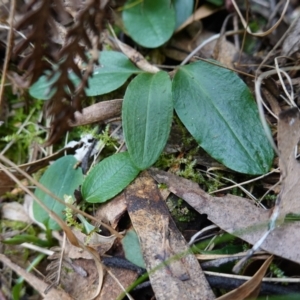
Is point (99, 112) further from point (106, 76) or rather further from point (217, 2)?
point (217, 2)

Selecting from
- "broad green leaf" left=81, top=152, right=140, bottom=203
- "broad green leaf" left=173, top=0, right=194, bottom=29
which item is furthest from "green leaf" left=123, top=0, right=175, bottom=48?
"broad green leaf" left=81, top=152, right=140, bottom=203

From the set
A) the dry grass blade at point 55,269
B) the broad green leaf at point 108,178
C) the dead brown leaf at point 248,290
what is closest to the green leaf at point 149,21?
the broad green leaf at point 108,178

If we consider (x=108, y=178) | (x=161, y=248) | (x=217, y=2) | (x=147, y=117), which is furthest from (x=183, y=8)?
(x=161, y=248)

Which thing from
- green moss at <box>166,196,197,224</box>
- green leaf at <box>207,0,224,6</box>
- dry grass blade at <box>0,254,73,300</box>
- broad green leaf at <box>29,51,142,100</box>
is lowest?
dry grass blade at <box>0,254,73,300</box>

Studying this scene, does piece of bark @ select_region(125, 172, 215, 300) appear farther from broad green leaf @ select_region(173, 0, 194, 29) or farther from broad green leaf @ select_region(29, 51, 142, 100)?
broad green leaf @ select_region(173, 0, 194, 29)

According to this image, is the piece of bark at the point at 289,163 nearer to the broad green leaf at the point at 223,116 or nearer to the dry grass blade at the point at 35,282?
the broad green leaf at the point at 223,116
